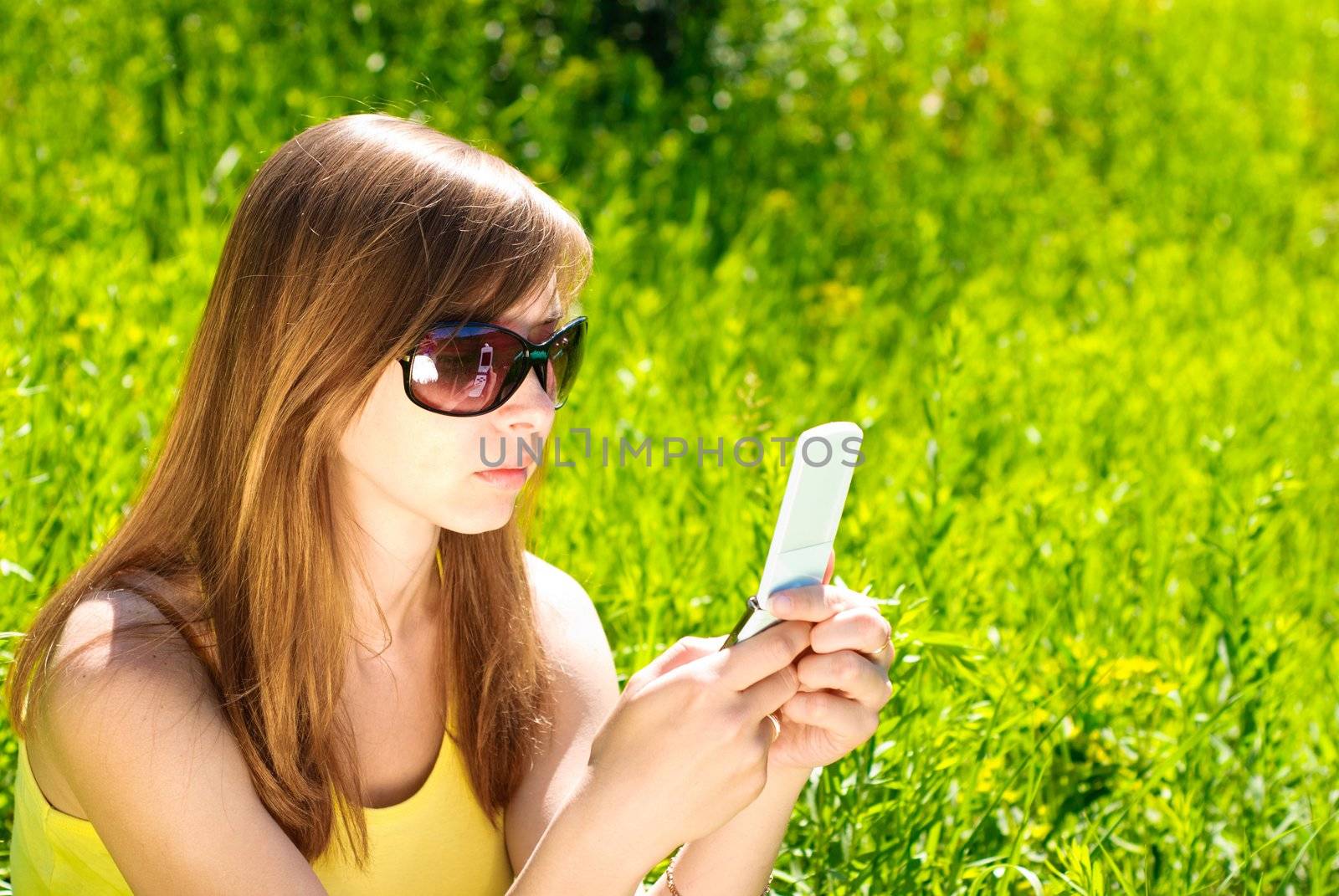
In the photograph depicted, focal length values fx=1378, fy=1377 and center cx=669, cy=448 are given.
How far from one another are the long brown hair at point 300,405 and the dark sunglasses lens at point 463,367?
3 centimetres

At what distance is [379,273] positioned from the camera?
1.49 meters

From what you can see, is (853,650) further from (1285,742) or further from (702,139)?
(702,139)

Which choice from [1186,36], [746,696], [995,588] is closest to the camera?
[746,696]

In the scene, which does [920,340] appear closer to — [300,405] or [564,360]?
[564,360]

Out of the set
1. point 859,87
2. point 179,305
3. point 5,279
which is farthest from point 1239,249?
point 5,279

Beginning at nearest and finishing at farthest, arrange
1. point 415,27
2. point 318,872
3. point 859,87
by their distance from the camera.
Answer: point 318,872 < point 415,27 < point 859,87

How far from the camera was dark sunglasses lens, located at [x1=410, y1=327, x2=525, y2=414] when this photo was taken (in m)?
1.50

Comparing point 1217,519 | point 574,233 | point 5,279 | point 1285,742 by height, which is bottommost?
point 1285,742

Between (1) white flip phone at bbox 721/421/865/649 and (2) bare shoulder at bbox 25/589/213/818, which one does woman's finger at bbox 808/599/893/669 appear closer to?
(1) white flip phone at bbox 721/421/865/649

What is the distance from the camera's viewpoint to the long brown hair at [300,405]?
149 cm

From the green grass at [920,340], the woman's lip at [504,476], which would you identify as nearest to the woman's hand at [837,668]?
the woman's lip at [504,476]

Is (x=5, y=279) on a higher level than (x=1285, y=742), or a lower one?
higher

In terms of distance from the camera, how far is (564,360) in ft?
5.49

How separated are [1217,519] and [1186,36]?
16.0 ft
